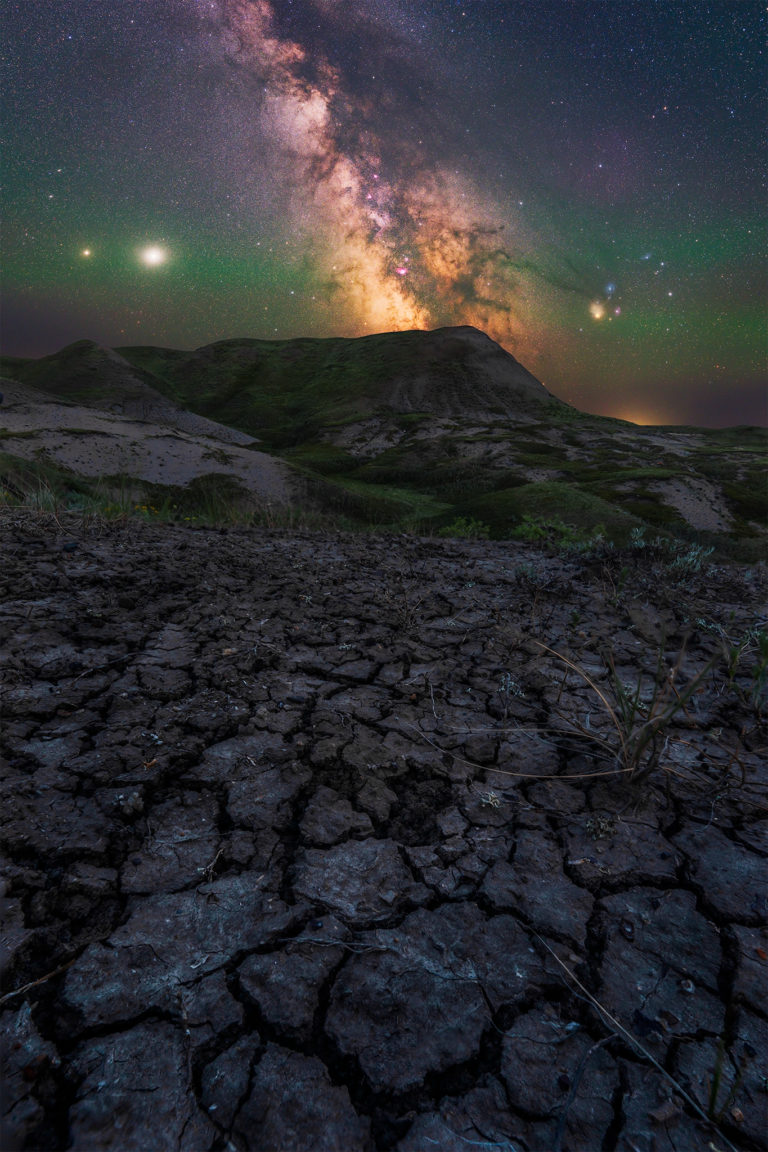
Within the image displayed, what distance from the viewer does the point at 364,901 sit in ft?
4.61

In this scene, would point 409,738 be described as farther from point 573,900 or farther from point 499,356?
point 499,356

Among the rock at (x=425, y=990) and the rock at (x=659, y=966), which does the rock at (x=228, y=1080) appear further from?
the rock at (x=659, y=966)

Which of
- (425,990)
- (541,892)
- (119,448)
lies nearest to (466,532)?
(541,892)

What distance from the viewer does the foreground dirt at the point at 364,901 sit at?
95cm

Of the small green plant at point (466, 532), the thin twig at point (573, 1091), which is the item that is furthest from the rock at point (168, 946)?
the small green plant at point (466, 532)

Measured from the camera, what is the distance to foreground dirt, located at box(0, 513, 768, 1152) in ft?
3.11

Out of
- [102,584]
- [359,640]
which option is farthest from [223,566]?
[359,640]

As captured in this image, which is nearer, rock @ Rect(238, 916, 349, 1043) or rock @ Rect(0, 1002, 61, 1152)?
rock @ Rect(0, 1002, 61, 1152)

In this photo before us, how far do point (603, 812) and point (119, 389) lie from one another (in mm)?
39548

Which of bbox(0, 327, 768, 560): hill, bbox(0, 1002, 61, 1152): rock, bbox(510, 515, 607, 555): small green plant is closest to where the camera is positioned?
bbox(0, 1002, 61, 1152): rock

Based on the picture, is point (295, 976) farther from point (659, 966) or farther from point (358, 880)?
point (659, 966)

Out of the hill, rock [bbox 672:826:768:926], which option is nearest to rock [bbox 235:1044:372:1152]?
rock [bbox 672:826:768:926]

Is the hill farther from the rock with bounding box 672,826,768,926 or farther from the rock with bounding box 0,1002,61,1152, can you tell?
the rock with bounding box 0,1002,61,1152

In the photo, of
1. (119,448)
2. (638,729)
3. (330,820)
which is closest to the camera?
(330,820)
